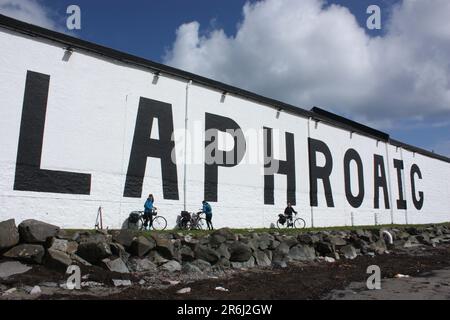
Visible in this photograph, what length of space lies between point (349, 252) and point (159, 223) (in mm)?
8262

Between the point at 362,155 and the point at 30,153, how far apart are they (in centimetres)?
2334

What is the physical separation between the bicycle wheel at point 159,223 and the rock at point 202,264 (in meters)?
4.83

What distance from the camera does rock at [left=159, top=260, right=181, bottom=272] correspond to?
12.3 m

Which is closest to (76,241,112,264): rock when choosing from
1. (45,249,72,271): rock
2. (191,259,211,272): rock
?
(45,249,72,271): rock

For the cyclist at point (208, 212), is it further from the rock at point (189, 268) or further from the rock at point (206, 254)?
the rock at point (189, 268)

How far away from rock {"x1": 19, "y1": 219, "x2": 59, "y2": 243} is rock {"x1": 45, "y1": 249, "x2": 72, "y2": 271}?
52 centimetres

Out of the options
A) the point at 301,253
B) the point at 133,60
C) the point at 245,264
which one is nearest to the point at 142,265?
the point at 245,264

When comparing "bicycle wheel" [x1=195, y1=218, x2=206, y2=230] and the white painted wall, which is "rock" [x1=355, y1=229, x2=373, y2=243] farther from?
"bicycle wheel" [x1=195, y1=218, x2=206, y2=230]

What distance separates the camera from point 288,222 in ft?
75.1

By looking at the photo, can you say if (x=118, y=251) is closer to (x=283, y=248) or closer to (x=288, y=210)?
(x=283, y=248)

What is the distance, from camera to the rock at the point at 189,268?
40.8 feet

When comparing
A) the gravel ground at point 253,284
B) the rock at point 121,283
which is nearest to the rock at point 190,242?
the gravel ground at point 253,284
